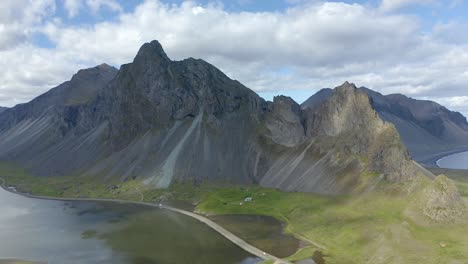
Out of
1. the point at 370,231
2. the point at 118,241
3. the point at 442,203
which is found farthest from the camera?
the point at 118,241

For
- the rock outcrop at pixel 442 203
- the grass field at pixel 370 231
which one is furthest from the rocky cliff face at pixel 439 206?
the grass field at pixel 370 231

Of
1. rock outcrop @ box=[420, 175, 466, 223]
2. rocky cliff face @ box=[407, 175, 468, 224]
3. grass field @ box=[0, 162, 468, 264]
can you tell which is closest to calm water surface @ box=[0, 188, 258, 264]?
grass field @ box=[0, 162, 468, 264]

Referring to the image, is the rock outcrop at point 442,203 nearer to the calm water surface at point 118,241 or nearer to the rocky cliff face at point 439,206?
the rocky cliff face at point 439,206

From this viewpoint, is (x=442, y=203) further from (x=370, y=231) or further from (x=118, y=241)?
(x=118, y=241)

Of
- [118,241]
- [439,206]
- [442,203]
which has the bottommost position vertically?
[118,241]

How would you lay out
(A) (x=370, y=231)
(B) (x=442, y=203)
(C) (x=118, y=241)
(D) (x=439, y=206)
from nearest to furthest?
(A) (x=370, y=231), (D) (x=439, y=206), (B) (x=442, y=203), (C) (x=118, y=241)

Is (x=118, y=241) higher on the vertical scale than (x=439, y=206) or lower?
lower

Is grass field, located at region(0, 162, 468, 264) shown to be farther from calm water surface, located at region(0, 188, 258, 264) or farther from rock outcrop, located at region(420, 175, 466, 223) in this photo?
calm water surface, located at region(0, 188, 258, 264)

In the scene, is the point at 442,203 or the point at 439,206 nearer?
the point at 439,206

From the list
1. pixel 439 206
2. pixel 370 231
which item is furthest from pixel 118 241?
pixel 439 206
